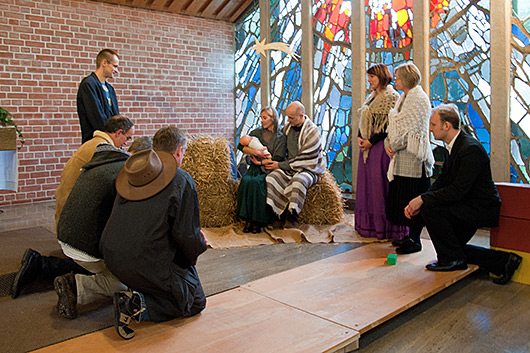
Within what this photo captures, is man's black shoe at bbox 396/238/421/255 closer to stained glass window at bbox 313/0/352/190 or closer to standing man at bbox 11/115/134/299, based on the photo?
standing man at bbox 11/115/134/299

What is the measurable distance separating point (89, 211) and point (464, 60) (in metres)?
3.85

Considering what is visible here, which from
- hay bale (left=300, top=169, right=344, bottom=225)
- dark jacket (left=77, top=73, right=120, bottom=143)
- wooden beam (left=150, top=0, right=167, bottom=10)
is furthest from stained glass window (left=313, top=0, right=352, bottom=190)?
dark jacket (left=77, top=73, right=120, bottom=143)

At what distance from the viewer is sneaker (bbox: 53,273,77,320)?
2.39m

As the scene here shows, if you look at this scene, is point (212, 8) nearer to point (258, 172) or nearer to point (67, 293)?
A: point (258, 172)

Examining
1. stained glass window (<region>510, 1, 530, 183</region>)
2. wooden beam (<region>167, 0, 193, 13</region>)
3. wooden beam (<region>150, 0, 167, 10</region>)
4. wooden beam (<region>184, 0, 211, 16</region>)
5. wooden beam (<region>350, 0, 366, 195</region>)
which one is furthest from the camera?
wooden beam (<region>184, 0, 211, 16</region>)

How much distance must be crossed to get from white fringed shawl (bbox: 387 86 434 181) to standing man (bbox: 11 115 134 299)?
2010 millimetres

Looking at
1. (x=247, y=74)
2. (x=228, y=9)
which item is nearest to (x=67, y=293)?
(x=247, y=74)

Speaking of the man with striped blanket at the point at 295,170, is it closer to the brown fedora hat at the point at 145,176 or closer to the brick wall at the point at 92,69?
the brown fedora hat at the point at 145,176

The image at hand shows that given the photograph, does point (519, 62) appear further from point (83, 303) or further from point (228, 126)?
point (228, 126)

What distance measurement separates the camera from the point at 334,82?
5.93 meters

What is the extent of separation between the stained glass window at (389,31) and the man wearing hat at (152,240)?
3644 mm

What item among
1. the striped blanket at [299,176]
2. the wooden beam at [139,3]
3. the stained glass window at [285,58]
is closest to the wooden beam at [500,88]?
the striped blanket at [299,176]

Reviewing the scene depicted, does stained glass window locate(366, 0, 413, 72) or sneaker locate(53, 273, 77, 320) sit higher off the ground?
stained glass window locate(366, 0, 413, 72)

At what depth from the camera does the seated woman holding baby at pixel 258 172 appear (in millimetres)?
4285
